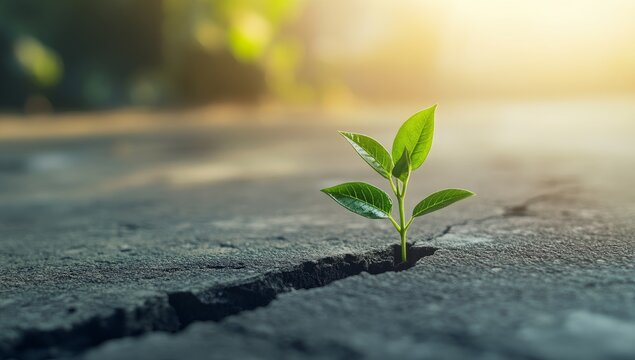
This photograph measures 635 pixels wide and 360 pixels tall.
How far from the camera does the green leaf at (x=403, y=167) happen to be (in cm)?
153

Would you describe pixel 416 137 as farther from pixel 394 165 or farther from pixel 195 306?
pixel 195 306

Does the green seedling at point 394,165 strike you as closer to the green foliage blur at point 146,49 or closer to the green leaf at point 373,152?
the green leaf at point 373,152

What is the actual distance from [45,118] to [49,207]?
7.90 m

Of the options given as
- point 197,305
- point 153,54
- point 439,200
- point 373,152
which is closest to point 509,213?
point 439,200

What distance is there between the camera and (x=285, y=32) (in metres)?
15.7

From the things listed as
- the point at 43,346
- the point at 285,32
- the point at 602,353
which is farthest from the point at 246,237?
the point at 285,32

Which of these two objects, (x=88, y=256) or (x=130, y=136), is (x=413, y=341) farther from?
(x=130, y=136)

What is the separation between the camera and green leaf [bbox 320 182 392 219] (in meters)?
1.56

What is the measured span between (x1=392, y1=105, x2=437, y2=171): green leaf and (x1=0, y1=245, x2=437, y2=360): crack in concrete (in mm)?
282

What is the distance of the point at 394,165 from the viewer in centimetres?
156

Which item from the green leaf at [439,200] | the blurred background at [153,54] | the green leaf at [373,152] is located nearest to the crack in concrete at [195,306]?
the green leaf at [439,200]

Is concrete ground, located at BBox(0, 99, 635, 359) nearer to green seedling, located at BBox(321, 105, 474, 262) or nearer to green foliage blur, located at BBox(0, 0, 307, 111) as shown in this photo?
green seedling, located at BBox(321, 105, 474, 262)

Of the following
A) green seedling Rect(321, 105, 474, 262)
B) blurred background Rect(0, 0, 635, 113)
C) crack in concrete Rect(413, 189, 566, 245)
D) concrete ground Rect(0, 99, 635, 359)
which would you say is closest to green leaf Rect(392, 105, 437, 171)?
green seedling Rect(321, 105, 474, 262)

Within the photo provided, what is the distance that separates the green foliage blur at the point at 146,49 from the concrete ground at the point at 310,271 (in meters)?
8.72
